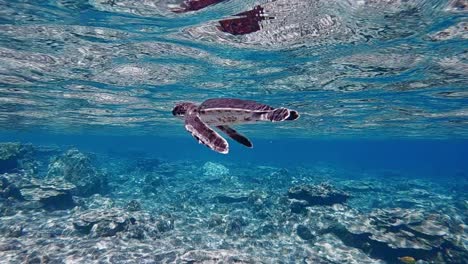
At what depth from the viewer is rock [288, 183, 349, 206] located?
17.4m

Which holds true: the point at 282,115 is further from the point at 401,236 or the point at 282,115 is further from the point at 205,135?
the point at 401,236

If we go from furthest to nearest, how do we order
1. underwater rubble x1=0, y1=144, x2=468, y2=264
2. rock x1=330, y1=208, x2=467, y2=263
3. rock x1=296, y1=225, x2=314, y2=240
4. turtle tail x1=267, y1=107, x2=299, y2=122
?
rock x1=296, y1=225, x2=314, y2=240, rock x1=330, y1=208, x2=467, y2=263, underwater rubble x1=0, y1=144, x2=468, y2=264, turtle tail x1=267, y1=107, x2=299, y2=122

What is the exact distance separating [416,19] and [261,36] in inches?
219

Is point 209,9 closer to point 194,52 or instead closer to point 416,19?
point 194,52

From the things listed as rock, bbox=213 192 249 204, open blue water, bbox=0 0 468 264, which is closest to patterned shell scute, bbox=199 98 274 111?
open blue water, bbox=0 0 468 264

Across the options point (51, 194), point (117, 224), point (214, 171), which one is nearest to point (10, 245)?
point (117, 224)

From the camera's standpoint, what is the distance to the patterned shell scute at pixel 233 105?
295cm

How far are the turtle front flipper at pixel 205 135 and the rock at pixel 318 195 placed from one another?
598 inches

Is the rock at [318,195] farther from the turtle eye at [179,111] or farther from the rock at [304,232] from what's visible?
the turtle eye at [179,111]

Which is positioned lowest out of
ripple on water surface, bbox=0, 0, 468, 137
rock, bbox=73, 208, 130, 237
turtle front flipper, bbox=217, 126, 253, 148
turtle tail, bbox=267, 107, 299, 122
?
rock, bbox=73, 208, 130, 237

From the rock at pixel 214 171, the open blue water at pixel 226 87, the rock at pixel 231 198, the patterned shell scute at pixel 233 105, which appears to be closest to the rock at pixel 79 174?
the open blue water at pixel 226 87

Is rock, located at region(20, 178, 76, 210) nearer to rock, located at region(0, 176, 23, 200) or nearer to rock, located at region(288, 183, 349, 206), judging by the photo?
rock, located at region(0, 176, 23, 200)

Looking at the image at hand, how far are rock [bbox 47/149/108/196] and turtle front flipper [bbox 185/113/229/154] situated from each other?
21771 millimetres

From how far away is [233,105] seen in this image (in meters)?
3.11
